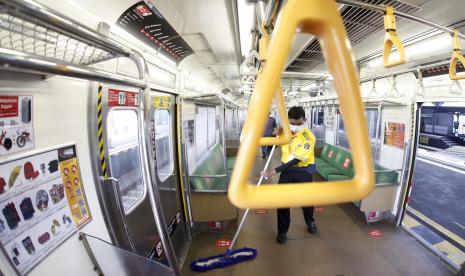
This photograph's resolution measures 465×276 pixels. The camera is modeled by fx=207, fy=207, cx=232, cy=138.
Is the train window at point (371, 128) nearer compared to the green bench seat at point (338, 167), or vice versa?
the green bench seat at point (338, 167)

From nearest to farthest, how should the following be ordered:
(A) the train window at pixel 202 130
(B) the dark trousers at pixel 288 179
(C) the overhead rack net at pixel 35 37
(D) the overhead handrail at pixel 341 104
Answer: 1. (D) the overhead handrail at pixel 341 104
2. (C) the overhead rack net at pixel 35 37
3. (B) the dark trousers at pixel 288 179
4. (A) the train window at pixel 202 130

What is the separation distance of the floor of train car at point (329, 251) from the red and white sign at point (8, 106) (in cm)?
298

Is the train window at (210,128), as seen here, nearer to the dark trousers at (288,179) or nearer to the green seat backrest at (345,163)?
the dark trousers at (288,179)

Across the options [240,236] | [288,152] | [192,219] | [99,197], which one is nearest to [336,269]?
[240,236]

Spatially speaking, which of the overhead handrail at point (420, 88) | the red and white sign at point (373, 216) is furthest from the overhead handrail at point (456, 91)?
the red and white sign at point (373, 216)

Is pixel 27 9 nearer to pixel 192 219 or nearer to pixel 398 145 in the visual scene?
pixel 192 219

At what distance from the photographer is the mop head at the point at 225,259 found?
124 inches

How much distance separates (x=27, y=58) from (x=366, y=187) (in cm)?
109

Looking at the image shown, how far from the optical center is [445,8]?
2273 mm

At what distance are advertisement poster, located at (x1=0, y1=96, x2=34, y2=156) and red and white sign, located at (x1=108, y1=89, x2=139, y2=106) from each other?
2.15 feet

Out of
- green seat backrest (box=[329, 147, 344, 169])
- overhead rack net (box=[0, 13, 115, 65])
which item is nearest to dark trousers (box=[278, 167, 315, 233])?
overhead rack net (box=[0, 13, 115, 65])

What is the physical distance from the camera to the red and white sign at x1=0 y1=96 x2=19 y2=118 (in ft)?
3.75

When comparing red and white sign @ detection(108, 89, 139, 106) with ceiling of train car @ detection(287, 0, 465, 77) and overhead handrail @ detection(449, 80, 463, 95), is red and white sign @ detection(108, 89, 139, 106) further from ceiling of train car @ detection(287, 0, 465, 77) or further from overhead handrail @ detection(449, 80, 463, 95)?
overhead handrail @ detection(449, 80, 463, 95)

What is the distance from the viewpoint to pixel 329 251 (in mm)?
3561
